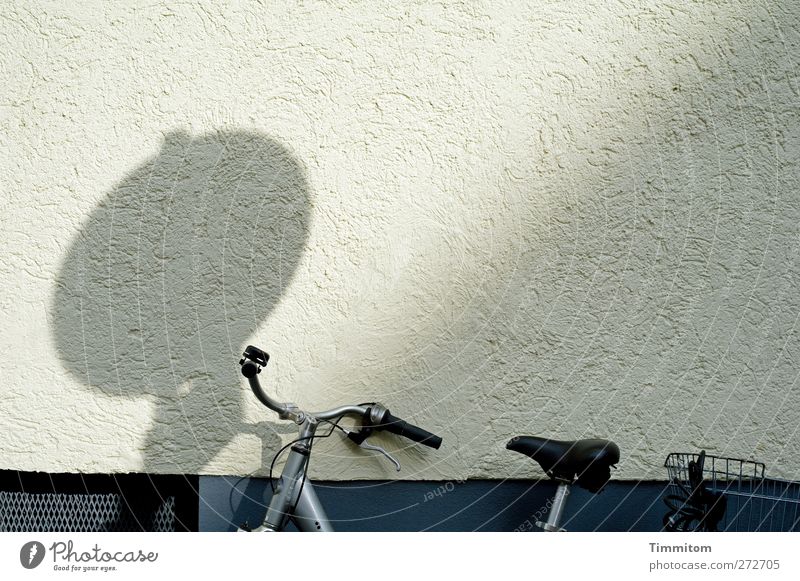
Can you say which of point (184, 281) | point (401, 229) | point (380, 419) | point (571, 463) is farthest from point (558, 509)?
point (184, 281)

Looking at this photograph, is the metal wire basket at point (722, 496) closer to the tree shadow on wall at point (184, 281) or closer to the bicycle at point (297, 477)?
the bicycle at point (297, 477)

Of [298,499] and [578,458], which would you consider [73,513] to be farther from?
[578,458]

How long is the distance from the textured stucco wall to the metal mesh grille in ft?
0.60

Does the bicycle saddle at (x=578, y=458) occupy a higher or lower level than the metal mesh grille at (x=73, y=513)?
higher

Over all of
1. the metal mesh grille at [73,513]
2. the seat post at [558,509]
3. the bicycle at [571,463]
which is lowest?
the metal mesh grille at [73,513]

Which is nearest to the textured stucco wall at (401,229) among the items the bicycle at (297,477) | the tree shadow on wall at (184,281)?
the tree shadow on wall at (184,281)

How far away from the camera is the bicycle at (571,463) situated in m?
2.65

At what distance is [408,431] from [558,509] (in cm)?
55

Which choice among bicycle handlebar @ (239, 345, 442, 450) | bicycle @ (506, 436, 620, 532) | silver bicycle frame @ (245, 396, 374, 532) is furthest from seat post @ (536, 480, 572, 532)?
silver bicycle frame @ (245, 396, 374, 532)

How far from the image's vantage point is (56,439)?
3.08 meters

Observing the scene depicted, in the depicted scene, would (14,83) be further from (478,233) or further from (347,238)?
(478,233)

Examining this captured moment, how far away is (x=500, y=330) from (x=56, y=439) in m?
1.66

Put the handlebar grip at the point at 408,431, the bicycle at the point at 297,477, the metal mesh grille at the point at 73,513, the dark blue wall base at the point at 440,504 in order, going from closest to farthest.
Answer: the bicycle at the point at 297,477
the handlebar grip at the point at 408,431
the dark blue wall base at the point at 440,504
the metal mesh grille at the point at 73,513
